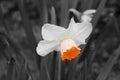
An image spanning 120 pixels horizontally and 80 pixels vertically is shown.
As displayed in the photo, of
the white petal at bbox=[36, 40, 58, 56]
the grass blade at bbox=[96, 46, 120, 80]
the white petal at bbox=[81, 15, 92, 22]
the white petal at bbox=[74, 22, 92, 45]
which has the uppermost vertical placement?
the white petal at bbox=[74, 22, 92, 45]

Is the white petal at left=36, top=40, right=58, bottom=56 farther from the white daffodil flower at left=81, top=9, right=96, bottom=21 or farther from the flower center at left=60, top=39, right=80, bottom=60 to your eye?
the white daffodil flower at left=81, top=9, right=96, bottom=21

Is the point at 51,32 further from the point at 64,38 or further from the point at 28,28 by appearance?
the point at 28,28

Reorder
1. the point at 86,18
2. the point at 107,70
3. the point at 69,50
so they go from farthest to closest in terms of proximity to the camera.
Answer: the point at 86,18 < the point at 107,70 < the point at 69,50

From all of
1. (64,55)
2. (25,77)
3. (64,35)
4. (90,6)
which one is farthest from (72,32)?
(90,6)

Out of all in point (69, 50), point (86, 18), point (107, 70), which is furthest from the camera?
point (86, 18)

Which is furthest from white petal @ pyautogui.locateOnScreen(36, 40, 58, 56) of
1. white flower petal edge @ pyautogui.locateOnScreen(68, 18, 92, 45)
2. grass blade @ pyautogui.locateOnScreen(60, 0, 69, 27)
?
grass blade @ pyautogui.locateOnScreen(60, 0, 69, 27)

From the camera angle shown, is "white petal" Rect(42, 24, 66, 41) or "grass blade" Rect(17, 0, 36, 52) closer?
"white petal" Rect(42, 24, 66, 41)

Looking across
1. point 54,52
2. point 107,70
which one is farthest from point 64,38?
point 107,70

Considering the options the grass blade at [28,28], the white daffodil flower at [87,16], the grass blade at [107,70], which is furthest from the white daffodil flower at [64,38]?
the grass blade at [28,28]
